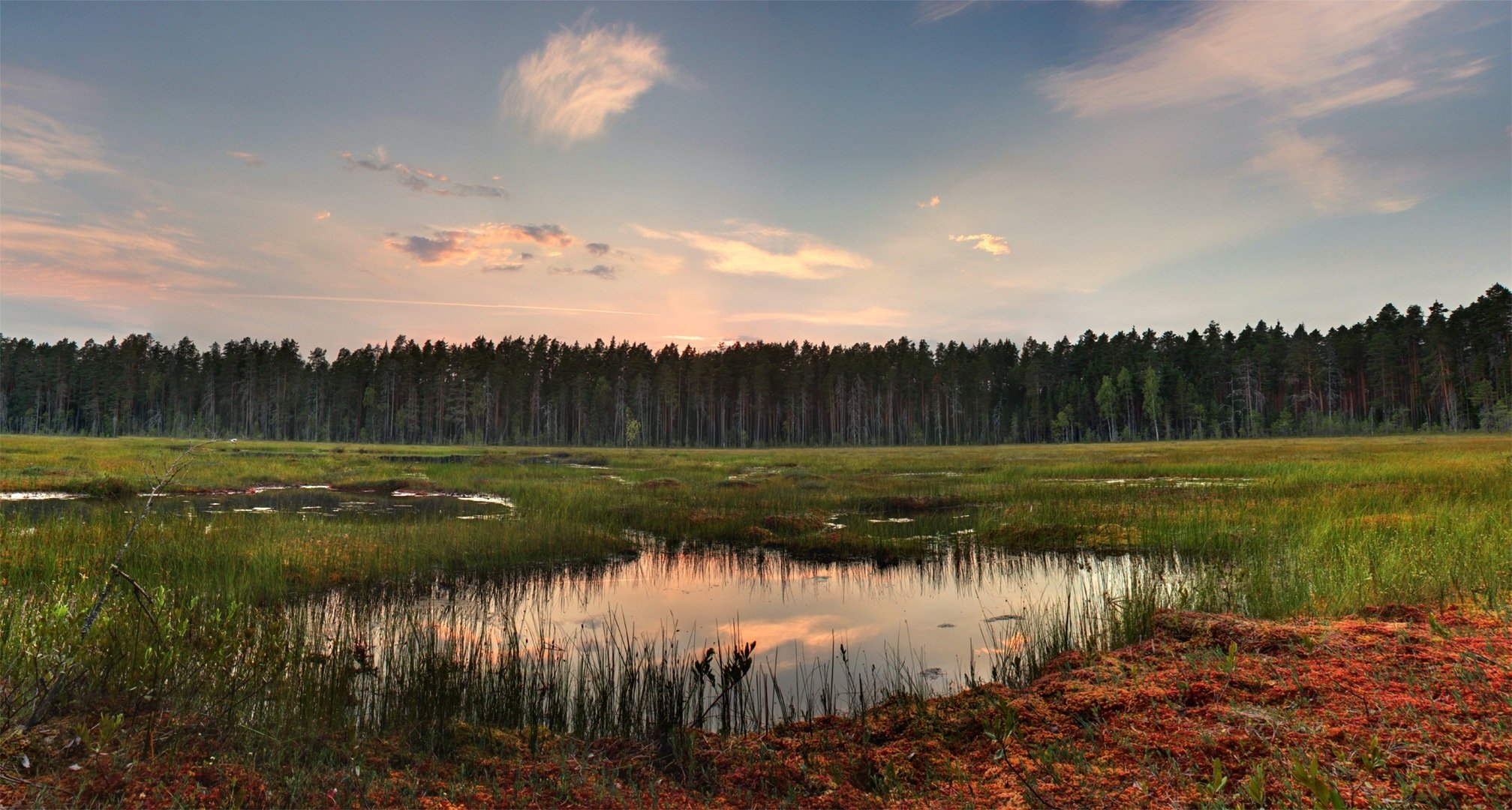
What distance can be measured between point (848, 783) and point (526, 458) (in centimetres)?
6085

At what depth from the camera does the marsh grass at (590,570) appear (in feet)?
22.4

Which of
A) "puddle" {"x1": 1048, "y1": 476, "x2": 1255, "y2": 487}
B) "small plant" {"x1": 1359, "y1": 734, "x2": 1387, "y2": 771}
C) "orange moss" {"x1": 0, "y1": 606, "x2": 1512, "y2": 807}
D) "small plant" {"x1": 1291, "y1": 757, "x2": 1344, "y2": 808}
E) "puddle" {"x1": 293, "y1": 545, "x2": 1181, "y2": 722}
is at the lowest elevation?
"puddle" {"x1": 293, "y1": 545, "x2": 1181, "y2": 722}

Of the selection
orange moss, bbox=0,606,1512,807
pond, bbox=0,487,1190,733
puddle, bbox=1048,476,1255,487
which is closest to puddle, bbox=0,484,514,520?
pond, bbox=0,487,1190,733

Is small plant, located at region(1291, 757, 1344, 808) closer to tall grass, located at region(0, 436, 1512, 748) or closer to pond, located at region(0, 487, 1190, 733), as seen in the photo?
pond, located at region(0, 487, 1190, 733)

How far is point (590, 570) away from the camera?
1495 centimetres

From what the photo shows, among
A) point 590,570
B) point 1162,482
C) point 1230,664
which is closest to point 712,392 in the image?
point 1162,482

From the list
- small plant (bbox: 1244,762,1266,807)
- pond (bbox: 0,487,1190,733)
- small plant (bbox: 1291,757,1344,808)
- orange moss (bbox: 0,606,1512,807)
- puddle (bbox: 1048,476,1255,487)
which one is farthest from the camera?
puddle (bbox: 1048,476,1255,487)

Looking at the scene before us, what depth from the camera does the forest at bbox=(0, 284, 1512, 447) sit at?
4279 inches

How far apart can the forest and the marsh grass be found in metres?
88.1

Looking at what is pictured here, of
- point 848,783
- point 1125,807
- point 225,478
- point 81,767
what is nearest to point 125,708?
point 81,767

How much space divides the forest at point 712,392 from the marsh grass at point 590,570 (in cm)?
8807

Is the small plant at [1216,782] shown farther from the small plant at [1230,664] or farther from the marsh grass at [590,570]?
the marsh grass at [590,570]

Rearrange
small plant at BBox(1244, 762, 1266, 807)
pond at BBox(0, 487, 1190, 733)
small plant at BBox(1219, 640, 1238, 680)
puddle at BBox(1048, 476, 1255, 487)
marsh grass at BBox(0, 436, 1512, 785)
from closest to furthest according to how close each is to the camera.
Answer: small plant at BBox(1244, 762, 1266, 807) < small plant at BBox(1219, 640, 1238, 680) < marsh grass at BBox(0, 436, 1512, 785) < pond at BBox(0, 487, 1190, 733) < puddle at BBox(1048, 476, 1255, 487)

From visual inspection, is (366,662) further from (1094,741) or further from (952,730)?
(1094,741)
